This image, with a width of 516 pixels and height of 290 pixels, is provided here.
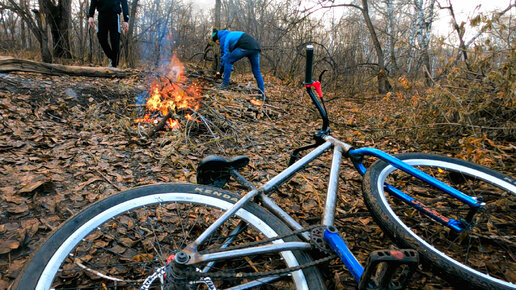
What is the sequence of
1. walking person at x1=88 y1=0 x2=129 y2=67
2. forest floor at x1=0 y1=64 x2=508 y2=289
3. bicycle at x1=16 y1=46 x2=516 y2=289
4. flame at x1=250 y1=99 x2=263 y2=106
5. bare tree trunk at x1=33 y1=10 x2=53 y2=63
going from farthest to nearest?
bare tree trunk at x1=33 y1=10 x2=53 y2=63
walking person at x1=88 y1=0 x2=129 y2=67
flame at x1=250 y1=99 x2=263 y2=106
forest floor at x1=0 y1=64 x2=508 y2=289
bicycle at x1=16 y1=46 x2=516 y2=289

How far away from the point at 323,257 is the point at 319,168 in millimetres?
2325

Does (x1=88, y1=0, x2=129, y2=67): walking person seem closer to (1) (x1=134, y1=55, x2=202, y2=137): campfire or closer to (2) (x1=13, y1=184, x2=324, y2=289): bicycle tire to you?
(1) (x1=134, y1=55, x2=202, y2=137): campfire

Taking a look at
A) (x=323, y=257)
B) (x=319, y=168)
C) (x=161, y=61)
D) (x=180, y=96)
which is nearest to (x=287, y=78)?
(x=161, y=61)

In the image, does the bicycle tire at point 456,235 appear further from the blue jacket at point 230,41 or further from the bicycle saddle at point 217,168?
the blue jacket at point 230,41

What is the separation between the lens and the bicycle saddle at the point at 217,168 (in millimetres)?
1740

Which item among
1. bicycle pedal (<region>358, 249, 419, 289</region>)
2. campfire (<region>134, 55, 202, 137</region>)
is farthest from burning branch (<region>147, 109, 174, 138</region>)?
bicycle pedal (<region>358, 249, 419, 289</region>)

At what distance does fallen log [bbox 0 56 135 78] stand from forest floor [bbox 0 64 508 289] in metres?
0.16

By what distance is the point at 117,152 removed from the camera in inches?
133

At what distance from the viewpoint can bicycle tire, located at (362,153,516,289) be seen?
51.3 inches

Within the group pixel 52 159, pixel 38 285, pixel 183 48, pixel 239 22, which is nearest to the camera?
pixel 38 285

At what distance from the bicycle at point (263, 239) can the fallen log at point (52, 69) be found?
178 inches

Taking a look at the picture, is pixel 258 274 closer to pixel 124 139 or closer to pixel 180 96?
pixel 124 139

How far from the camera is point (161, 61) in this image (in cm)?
939

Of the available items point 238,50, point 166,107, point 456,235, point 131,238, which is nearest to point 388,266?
point 456,235
